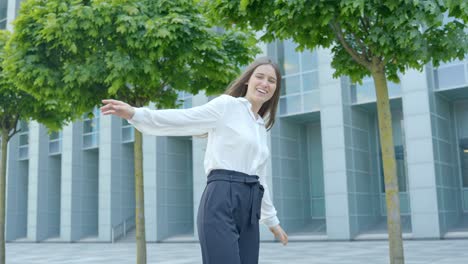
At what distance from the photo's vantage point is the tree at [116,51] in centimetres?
977

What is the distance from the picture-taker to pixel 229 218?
277cm

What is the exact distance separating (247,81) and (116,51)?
729 cm

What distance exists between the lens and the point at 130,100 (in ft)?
36.4

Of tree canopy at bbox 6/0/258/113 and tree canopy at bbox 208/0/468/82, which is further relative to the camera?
tree canopy at bbox 6/0/258/113

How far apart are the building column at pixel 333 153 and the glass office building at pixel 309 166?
0.14ft

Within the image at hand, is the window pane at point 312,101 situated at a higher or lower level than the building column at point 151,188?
higher

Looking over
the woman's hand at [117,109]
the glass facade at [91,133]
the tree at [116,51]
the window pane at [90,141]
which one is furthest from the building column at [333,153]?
the woman's hand at [117,109]

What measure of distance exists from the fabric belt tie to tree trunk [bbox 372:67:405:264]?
16.2 ft

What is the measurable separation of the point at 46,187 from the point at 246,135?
3417 centimetres

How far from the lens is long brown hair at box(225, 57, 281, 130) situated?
312 centimetres

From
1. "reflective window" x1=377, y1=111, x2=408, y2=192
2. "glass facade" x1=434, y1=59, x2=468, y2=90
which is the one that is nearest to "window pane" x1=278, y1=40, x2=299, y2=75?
"reflective window" x1=377, y1=111, x2=408, y2=192

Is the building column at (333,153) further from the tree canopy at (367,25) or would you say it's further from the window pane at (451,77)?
the tree canopy at (367,25)

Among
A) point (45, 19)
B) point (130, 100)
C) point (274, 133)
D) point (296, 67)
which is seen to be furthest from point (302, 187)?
point (45, 19)

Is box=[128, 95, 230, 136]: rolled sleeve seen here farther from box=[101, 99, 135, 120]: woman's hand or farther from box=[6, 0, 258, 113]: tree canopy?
box=[6, 0, 258, 113]: tree canopy
